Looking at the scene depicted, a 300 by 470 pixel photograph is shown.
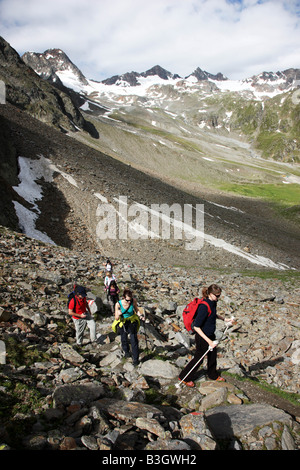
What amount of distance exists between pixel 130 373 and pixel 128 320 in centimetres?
159

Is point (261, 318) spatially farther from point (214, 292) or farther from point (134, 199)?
point (134, 199)

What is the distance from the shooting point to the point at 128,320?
9.42 m

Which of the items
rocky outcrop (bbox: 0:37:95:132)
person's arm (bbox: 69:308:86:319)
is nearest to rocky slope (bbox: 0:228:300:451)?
person's arm (bbox: 69:308:86:319)

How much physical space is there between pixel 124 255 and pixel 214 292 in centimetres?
1988

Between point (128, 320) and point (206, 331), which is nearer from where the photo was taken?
point (206, 331)

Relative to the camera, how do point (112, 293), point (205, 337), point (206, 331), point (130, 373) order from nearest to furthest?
point (205, 337) < point (206, 331) < point (130, 373) < point (112, 293)

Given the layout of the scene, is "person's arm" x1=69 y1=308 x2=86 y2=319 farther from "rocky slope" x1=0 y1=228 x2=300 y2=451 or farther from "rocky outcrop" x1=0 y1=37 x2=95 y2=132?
"rocky outcrop" x1=0 y1=37 x2=95 y2=132

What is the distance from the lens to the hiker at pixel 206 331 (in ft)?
26.1

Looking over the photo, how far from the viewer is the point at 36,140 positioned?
40.9 meters

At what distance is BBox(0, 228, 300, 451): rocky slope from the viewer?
5699 millimetres

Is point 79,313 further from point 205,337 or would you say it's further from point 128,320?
point 205,337

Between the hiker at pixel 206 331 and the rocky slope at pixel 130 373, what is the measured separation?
0.40m

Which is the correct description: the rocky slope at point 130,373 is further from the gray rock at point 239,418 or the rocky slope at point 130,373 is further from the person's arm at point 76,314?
the person's arm at point 76,314

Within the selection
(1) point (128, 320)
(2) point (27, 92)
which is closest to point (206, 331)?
(1) point (128, 320)
